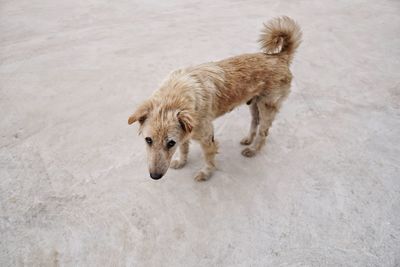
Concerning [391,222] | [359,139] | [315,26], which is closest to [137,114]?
[391,222]

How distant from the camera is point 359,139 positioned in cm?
362

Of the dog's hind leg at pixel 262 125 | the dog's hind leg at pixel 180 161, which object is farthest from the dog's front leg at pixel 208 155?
the dog's hind leg at pixel 262 125

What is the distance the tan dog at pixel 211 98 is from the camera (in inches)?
94.0

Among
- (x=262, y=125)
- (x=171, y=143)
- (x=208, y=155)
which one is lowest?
(x=208, y=155)

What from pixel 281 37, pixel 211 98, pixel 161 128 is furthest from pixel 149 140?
pixel 281 37

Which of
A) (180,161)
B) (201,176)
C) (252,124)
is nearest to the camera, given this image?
(201,176)

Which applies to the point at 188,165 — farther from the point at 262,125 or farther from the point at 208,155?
the point at 262,125

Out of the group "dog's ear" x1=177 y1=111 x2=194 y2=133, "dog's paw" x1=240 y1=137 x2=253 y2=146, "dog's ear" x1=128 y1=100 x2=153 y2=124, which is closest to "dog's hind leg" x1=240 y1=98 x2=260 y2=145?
"dog's paw" x1=240 y1=137 x2=253 y2=146

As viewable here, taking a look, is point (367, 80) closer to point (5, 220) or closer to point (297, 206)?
point (297, 206)

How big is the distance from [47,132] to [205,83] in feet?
7.62

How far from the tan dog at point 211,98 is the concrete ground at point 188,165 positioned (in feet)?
1.65

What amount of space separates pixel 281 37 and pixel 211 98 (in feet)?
3.56

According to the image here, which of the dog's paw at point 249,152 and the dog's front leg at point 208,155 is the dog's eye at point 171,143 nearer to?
the dog's front leg at point 208,155

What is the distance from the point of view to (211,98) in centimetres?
272
